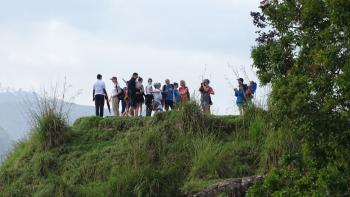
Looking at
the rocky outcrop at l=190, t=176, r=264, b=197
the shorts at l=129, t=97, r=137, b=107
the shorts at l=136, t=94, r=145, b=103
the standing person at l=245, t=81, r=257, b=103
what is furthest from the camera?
the shorts at l=136, t=94, r=145, b=103

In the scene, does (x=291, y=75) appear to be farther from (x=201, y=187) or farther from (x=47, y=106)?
(x=47, y=106)

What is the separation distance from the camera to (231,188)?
642 inches

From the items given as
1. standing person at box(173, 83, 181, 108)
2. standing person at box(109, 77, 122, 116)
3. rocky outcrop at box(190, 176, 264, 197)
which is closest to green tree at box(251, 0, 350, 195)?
rocky outcrop at box(190, 176, 264, 197)

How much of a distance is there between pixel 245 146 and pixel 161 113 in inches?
112

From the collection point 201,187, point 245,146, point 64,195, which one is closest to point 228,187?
point 201,187

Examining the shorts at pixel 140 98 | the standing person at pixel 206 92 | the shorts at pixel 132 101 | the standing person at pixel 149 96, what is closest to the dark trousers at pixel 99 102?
the shorts at pixel 132 101

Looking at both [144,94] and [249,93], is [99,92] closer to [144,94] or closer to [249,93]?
[144,94]

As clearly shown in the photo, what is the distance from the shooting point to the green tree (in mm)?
10461

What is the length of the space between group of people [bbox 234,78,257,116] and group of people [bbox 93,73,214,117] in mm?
1024

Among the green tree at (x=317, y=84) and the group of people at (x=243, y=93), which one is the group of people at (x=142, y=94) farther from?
the green tree at (x=317, y=84)

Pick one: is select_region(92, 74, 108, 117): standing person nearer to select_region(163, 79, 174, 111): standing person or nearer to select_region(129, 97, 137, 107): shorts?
select_region(129, 97, 137, 107): shorts

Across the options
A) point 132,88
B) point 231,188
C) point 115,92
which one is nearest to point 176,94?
point 132,88

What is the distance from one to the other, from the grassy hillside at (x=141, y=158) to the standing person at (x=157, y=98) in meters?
1.42

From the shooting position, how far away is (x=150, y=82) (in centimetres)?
2253
